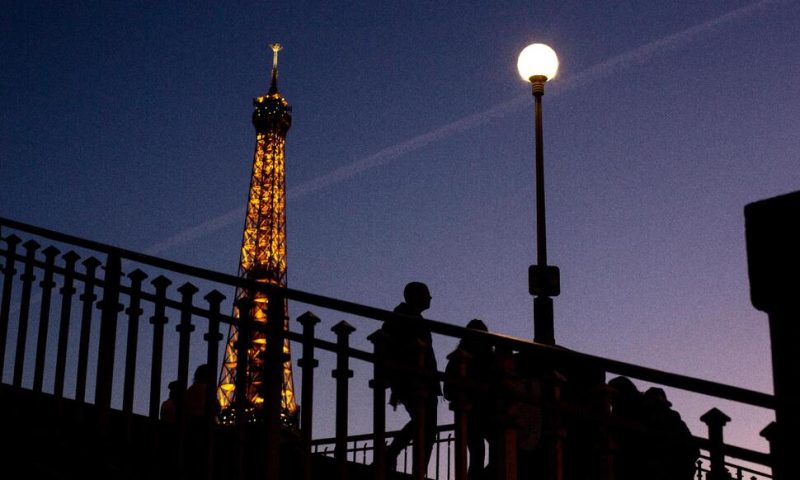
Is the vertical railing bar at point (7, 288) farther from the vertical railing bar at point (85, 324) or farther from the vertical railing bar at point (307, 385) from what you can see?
the vertical railing bar at point (307, 385)

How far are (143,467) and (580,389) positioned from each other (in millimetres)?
2616

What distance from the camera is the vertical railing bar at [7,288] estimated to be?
265 inches

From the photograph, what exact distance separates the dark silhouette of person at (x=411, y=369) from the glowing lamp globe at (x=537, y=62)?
381cm

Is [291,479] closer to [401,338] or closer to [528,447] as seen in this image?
[401,338]

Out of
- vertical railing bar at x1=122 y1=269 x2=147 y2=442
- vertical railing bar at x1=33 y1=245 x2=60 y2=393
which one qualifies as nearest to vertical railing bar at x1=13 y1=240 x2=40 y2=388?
vertical railing bar at x1=33 y1=245 x2=60 y2=393

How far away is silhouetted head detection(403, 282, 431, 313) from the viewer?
7.13 meters

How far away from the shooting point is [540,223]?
944cm

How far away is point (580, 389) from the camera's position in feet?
17.9

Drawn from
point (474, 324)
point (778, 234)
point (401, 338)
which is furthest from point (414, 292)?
point (778, 234)

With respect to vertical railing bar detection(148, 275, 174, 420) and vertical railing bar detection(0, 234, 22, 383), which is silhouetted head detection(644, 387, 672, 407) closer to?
vertical railing bar detection(148, 275, 174, 420)

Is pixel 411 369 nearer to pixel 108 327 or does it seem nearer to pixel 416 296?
pixel 416 296

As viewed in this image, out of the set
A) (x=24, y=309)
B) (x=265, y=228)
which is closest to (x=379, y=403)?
(x=24, y=309)

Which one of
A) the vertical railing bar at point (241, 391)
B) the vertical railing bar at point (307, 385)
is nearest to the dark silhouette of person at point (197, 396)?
the vertical railing bar at point (241, 391)

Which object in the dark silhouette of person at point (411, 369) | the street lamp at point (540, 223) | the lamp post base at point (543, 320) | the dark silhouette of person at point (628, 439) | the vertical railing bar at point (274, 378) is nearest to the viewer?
the dark silhouette of person at point (411, 369)
